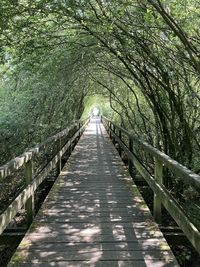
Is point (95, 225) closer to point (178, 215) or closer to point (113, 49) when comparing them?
point (178, 215)

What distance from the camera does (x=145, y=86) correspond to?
10430 millimetres

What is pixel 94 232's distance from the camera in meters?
4.42

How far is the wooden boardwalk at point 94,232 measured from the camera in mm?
3654

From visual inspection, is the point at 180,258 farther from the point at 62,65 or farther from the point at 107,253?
the point at 62,65

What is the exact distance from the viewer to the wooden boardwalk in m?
3.65

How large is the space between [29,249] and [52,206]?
168cm

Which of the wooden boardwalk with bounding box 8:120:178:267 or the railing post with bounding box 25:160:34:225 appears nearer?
the wooden boardwalk with bounding box 8:120:178:267

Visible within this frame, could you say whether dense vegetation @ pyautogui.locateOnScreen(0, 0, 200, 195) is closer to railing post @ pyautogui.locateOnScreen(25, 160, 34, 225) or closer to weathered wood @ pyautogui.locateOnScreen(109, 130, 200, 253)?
weathered wood @ pyautogui.locateOnScreen(109, 130, 200, 253)

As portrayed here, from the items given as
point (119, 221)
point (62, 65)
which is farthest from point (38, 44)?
point (119, 221)

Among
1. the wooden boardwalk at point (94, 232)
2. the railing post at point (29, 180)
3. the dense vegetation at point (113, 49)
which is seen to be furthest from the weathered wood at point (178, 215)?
the dense vegetation at point (113, 49)

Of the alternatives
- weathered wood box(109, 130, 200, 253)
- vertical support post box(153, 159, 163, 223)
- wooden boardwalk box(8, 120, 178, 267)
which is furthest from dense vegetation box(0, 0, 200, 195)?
wooden boardwalk box(8, 120, 178, 267)

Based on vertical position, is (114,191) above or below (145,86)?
A: below

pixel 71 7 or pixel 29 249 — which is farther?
pixel 71 7

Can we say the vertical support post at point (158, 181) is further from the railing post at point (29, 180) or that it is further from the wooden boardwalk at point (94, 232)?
the railing post at point (29, 180)
